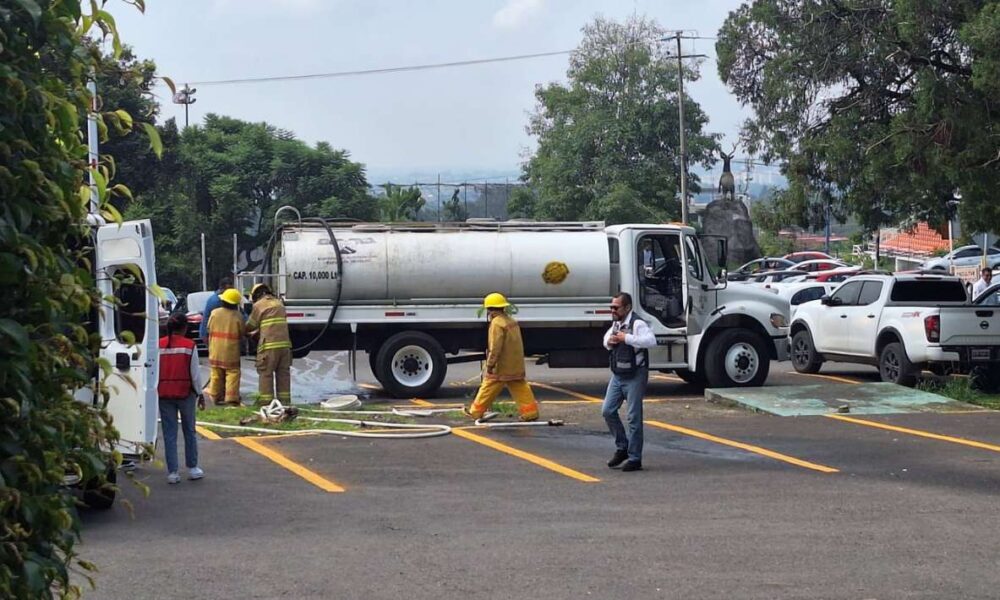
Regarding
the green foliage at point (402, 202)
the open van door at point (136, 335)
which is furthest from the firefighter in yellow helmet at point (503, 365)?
the green foliage at point (402, 202)

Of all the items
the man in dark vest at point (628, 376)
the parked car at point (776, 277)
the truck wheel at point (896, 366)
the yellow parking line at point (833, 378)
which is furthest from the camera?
the parked car at point (776, 277)

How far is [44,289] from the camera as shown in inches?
129

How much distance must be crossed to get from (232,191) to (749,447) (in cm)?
3741

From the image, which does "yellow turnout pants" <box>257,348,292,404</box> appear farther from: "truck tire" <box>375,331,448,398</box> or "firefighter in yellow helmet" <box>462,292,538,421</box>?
"firefighter in yellow helmet" <box>462,292,538,421</box>

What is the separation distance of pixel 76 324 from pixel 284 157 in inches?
1876

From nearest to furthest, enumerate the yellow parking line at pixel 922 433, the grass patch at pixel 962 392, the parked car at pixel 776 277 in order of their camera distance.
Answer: the yellow parking line at pixel 922 433 < the grass patch at pixel 962 392 < the parked car at pixel 776 277

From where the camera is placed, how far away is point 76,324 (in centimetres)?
353

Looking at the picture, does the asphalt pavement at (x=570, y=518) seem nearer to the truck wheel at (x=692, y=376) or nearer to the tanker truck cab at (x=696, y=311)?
the tanker truck cab at (x=696, y=311)

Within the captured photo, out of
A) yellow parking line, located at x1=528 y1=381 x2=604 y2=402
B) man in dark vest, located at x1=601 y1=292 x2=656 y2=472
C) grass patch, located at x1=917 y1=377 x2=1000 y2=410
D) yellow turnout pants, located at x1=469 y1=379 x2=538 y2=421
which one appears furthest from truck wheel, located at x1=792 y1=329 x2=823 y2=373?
man in dark vest, located at x1=601 y1=292 x2=656 y2=472

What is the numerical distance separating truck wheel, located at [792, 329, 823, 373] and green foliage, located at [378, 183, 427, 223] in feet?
122

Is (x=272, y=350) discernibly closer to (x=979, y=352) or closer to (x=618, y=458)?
(x=618, y=458)

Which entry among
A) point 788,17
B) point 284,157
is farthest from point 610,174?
point 788,17

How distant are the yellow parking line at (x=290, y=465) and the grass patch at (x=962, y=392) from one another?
32.5ft

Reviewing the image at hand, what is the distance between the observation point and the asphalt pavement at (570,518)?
300 inches
